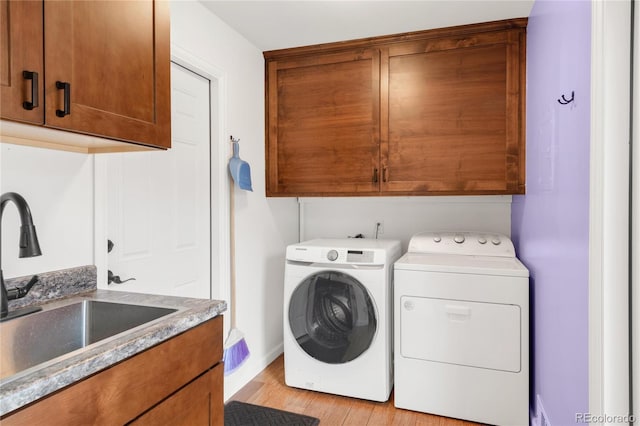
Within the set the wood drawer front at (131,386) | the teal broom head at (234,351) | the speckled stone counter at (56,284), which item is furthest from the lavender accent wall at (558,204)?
the speckled stone counter at (56,284)

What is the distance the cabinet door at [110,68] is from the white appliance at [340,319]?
131 centimetres

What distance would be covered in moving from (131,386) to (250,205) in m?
1.72

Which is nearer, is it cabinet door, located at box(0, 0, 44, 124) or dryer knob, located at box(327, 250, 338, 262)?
cabinet door, located at box(0, 0, 44, 124)

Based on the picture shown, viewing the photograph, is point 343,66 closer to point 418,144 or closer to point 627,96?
point 418,144

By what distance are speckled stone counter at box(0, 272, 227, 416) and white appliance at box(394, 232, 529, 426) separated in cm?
130

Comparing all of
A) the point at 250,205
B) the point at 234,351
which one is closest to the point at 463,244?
the point at 250,205

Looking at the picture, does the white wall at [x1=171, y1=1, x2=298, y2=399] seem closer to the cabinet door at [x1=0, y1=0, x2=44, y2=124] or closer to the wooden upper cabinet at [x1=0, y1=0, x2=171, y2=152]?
the wooden upper cabinet at [x1=0, y1=0, x2=171, y2=152]

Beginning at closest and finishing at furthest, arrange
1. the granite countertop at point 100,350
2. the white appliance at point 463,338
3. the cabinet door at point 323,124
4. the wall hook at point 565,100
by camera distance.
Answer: the granite countertop at point 100,350 → the wall hook at point 565,100 → the white appliance at point 463,338 → the cabinet door at point 323,124

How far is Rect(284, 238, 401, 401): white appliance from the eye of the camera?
7.59ft

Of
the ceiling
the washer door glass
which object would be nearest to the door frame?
the ceiling

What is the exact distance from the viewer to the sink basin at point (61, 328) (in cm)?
110

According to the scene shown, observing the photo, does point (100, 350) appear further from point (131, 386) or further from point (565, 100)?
point (565, 100)

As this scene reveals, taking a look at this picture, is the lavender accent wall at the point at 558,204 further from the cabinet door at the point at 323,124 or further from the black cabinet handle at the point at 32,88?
the black cabinet handle at the point at 32,88

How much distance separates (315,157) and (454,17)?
1200 millimetres
